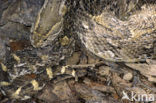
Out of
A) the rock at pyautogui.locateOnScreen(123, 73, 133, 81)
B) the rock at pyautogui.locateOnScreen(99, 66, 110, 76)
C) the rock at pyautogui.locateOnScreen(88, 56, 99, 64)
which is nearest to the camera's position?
the rock at pyautogui.locateOnScreen(123, 73, 133, 81)

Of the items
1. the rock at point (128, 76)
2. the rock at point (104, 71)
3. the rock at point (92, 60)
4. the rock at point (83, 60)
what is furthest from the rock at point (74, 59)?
the rock at point (128, 76)

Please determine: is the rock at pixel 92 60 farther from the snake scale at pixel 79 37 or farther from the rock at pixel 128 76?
the rock at pixel 128 76

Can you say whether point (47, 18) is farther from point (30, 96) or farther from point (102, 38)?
point (30, 96)

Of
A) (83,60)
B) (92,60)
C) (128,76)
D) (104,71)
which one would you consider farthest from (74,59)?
(128,76)

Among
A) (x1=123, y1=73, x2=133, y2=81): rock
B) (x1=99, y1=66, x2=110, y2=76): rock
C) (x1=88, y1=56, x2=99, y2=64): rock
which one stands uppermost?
(x1=88, y1=56, x2=99, y2=64): rock

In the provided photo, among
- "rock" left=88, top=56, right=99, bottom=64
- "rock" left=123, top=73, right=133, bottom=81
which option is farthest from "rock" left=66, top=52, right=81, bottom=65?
"rock" left=123, top=73, right=133, bottom=81

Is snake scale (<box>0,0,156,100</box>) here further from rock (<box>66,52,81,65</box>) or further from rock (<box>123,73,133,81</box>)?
rock (<box>123,73,133,81</box>)

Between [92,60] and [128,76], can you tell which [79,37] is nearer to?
[92,60]

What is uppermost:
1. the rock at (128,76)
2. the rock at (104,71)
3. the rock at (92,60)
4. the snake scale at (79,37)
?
the snake scale at (79,37)

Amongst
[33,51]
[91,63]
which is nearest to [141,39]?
[91,63]
